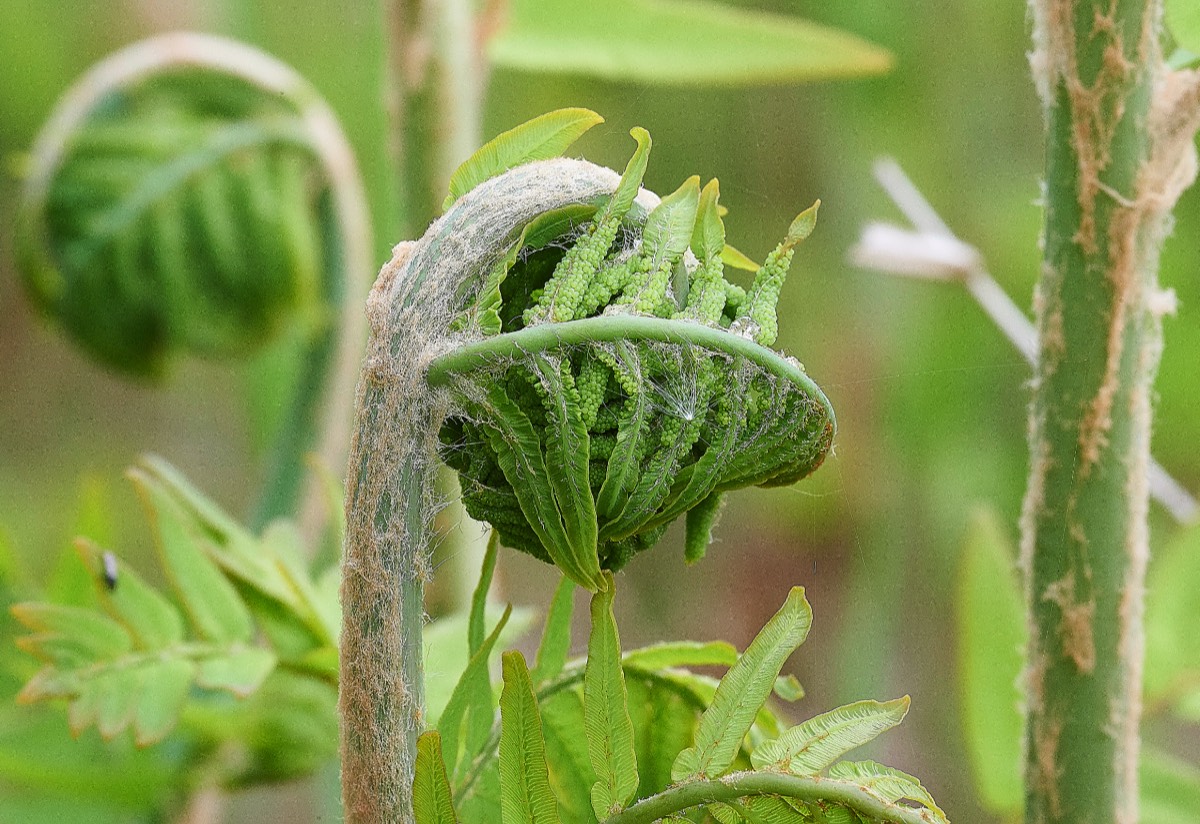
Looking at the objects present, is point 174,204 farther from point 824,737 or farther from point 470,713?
point 824,737

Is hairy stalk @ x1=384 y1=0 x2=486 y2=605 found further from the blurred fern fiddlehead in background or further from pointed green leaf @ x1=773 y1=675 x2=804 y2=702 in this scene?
pointed green leaf @ x1=773 y1=675 x2=804 y2=702

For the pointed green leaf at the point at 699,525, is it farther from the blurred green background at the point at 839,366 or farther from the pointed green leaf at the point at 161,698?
the blurred green background at the point at 839,366

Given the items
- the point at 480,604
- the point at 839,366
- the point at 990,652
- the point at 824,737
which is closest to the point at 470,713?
the point at 480,604

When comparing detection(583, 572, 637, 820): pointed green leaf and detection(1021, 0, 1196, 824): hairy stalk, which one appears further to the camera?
detection(1021, 0, 1196, 824): hairy stalk

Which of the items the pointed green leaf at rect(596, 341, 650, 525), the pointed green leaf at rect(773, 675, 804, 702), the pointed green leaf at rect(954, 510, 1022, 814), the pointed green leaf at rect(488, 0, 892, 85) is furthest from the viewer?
the pointed green leaf at rect(488, 0, 892, 85)

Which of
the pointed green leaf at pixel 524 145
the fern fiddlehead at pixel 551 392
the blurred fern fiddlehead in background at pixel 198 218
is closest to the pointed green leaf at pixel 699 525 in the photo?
the fern fiddlehead at pixel 551 392

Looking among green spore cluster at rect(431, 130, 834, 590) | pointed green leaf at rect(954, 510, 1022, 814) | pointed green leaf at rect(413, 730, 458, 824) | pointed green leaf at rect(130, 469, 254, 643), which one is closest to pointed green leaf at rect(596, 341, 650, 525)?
green spore cluster at rect(431, 130, 834, 590)
